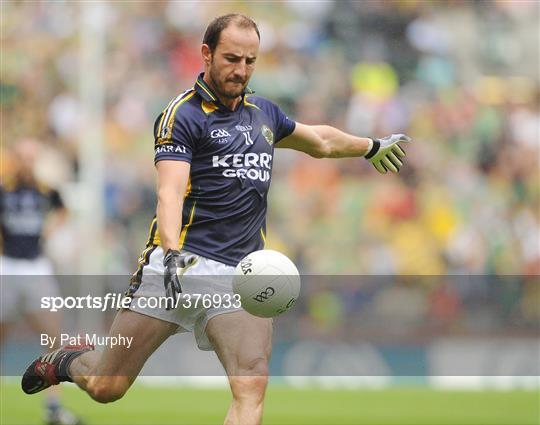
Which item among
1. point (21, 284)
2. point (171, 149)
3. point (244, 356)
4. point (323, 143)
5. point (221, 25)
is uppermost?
point (221, 25)

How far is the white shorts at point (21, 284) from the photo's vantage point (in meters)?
11.9

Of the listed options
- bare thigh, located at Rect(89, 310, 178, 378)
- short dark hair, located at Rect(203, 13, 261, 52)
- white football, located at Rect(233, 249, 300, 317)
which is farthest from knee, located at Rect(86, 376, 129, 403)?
short dark hair, located at Rect(203, 13, 261, 52)

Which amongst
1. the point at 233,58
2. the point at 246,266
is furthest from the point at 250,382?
the point at 233,58

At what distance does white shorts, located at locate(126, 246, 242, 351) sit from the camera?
639 centimetres

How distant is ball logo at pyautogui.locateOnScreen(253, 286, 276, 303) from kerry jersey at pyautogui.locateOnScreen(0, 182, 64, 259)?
254 inches

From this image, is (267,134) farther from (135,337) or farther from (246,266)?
(135,337)

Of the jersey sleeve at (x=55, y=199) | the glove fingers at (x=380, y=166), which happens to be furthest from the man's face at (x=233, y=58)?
the jersey sleeve at (x=55, y=199)

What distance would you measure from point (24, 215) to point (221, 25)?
20.7 ft

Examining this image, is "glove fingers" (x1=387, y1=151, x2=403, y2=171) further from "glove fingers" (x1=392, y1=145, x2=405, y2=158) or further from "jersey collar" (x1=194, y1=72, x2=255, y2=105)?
"jersey collar" (x1=194, y1=72, x2=255, y2=105)

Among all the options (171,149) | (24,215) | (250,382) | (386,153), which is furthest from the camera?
(24,215)

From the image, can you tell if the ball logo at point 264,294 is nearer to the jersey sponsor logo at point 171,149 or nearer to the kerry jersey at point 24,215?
the jersey sponsor logo at point 171,149

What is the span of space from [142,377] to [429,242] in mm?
4290

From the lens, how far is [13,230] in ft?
40.3

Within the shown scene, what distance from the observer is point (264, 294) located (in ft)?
20.2
